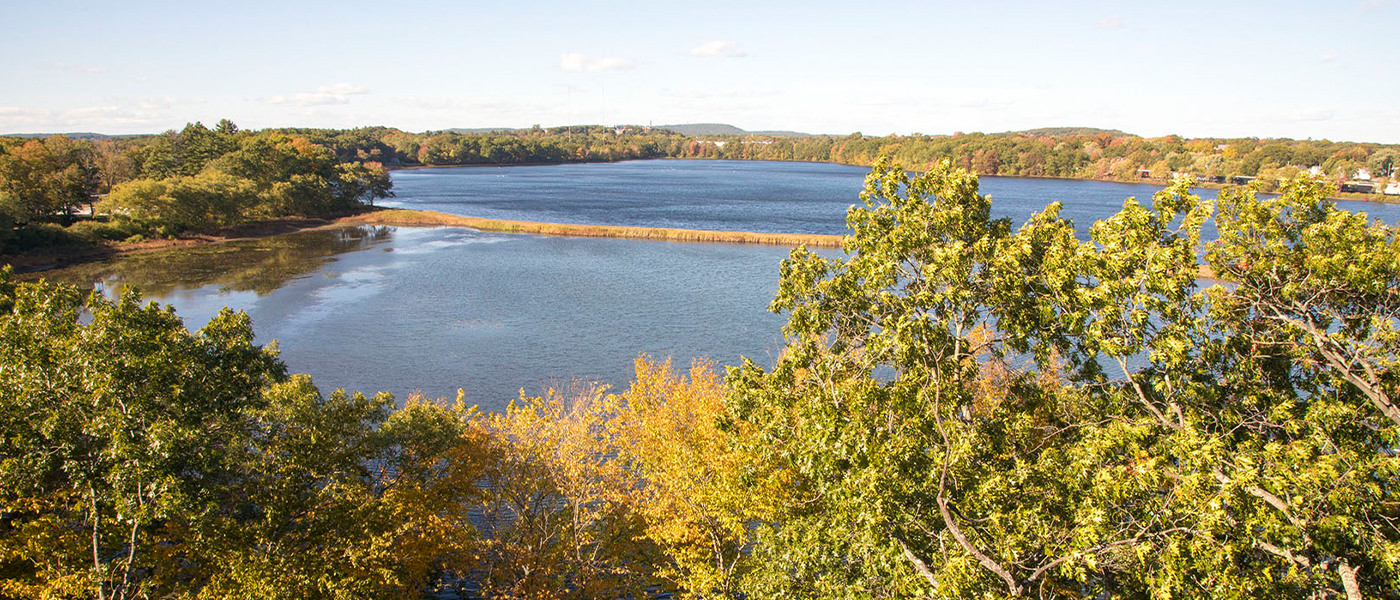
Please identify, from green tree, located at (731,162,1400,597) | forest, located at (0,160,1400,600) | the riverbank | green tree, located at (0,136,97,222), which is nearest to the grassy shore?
the riverbank

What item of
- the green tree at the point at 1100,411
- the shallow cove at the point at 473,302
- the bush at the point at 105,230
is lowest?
the shallow cove at the point at 473,302

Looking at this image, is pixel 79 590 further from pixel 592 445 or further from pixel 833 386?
pixel 833 386

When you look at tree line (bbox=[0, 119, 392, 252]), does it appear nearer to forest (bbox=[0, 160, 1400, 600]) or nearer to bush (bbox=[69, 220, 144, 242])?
bush (bbox=[69, 220, 144, 242])

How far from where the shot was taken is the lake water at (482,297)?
44438mm

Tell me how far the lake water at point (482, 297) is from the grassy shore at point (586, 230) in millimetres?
3296

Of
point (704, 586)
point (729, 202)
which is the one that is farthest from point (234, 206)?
point (704, 586)

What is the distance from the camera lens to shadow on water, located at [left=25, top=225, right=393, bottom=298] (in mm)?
65000

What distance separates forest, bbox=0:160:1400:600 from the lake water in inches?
781

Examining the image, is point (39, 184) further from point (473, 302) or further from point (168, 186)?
point (473, 302)

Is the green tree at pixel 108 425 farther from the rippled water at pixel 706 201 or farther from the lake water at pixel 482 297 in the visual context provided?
the rippled water at pixel 706 201

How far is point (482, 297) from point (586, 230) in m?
38.2

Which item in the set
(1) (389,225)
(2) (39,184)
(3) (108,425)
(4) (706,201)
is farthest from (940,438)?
(4) (706,201)

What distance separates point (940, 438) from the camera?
14852mm

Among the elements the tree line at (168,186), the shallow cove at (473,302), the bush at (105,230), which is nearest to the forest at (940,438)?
the shallow cove at (473,302)
